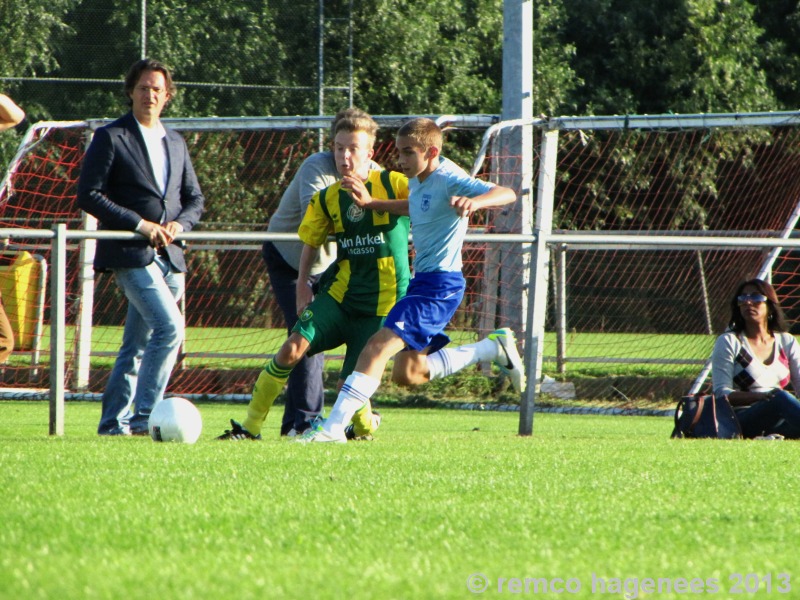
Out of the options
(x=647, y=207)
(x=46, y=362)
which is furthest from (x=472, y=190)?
(x=647, y=207)

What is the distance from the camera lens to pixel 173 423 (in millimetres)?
6191

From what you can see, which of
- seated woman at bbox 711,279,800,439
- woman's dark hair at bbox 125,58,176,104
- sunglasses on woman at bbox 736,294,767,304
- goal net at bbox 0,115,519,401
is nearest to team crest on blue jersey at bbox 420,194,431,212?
goal net at bbox 0,115,519,401

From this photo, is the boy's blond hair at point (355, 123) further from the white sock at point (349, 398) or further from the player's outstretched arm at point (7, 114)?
the player's outstretched arm at point (7, 114)

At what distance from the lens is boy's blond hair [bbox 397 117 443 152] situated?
627cm

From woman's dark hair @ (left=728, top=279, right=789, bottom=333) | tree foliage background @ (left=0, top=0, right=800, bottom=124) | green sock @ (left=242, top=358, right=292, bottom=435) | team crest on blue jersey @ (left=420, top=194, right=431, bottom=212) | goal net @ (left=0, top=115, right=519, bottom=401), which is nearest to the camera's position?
team crest on blue jersey @ (left=420, top=194, right=431, bottom=212)

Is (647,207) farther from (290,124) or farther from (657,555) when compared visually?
(657,555)

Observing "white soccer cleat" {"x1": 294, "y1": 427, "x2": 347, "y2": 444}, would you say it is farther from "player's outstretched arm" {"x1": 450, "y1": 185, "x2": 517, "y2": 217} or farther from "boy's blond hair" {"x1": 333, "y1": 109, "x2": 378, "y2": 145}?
"boy's blond hair" {"x1": 333, "y1": 109, "x2": 378, "y2": 145}

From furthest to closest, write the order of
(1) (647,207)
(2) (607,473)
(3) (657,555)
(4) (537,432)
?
1. (1) (647,207)
2. (4) (537,432)
3. (2) (607,473)
4. (3) (657,555)

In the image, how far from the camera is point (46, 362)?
12.8 meters

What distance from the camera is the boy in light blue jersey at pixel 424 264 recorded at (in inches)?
243

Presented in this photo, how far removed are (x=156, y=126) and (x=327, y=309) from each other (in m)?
1.72

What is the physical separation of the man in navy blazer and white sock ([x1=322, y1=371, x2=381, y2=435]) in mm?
1309

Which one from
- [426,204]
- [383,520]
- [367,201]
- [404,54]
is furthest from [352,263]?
[404,54]

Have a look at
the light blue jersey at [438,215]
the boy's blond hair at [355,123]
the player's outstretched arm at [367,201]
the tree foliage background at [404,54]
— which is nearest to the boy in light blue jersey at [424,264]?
the light blue jersey at [438,215]
